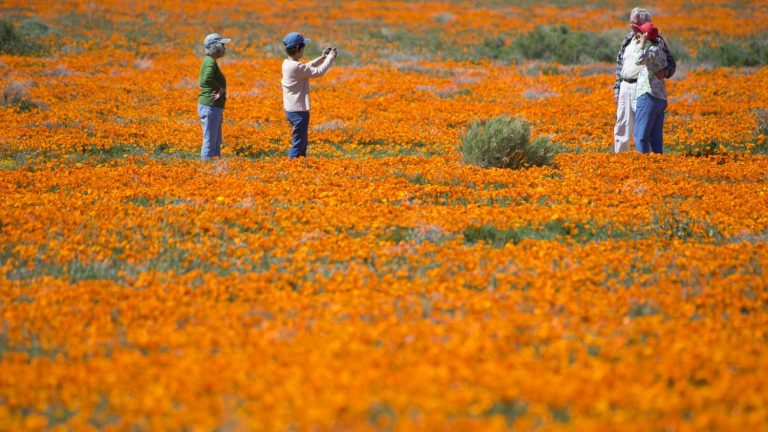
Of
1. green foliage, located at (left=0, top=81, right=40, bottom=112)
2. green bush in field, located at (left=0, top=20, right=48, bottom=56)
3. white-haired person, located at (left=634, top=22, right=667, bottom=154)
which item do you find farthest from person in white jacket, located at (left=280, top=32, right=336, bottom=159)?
green bush in field, located at (left=0, top=20, right=48, bottom=56)

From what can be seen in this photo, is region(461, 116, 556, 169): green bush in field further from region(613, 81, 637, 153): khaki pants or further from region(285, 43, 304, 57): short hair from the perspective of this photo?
region(285, 43, 304, 57): short hair

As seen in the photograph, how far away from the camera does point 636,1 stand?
154 ft

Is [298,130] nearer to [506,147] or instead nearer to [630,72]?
[506,147]

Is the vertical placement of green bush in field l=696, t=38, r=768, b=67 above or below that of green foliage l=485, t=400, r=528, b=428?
above

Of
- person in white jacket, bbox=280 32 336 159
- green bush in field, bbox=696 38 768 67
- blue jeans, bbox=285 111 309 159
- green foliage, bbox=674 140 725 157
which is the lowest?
green foliage, bbox=674 140 725 157

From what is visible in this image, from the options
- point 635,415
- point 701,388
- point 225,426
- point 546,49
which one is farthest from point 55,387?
point 546,49

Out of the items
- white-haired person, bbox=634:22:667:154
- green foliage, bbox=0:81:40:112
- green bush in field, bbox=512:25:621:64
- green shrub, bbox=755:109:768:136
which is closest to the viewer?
white-haired person, bbox=634:22:667:154

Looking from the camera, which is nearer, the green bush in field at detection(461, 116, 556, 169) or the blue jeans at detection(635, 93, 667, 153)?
the blue jeans at detection(635, 93, 667, 153)

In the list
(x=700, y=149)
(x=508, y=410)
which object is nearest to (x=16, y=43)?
(x=700, y=149)

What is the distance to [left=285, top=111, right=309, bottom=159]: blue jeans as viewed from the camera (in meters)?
11.2

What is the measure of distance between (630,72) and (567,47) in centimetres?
1708

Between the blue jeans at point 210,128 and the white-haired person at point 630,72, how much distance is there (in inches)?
237

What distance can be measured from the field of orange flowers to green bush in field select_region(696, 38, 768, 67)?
10.6 metres

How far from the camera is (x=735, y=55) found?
25.3 metres
